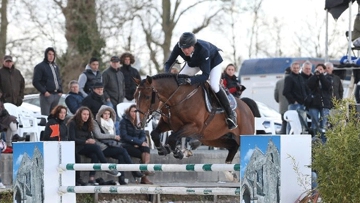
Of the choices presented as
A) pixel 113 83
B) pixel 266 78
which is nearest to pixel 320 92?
pixel 113 83

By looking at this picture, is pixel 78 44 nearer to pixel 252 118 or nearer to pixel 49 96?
pixel 49 96

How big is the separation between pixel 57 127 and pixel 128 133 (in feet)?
5.18

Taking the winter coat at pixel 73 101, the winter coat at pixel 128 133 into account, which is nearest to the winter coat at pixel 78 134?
the winter coat at pixel 128 133

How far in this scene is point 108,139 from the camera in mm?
14852

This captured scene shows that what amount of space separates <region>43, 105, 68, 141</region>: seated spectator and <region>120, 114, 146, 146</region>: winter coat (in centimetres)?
124

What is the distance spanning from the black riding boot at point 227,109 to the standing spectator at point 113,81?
464cm

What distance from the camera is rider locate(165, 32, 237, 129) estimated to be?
12094 mm

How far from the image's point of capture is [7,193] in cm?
1291

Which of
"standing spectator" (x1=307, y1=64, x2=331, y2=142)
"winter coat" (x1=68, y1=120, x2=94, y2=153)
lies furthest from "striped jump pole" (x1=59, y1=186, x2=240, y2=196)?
"standing spectator" (x1=307, y1=64, x2=331, y2=142)

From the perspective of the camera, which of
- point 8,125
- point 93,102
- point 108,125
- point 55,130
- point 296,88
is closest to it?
point 55,130

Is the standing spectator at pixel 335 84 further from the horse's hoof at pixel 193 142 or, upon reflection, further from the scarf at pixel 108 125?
the horse's hoof at pixel 193 142

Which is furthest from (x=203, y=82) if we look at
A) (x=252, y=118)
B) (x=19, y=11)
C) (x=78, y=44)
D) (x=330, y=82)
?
(x=19, y=11)

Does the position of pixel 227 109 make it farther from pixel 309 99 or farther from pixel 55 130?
pixel 309 99

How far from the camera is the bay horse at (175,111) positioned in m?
11.8
